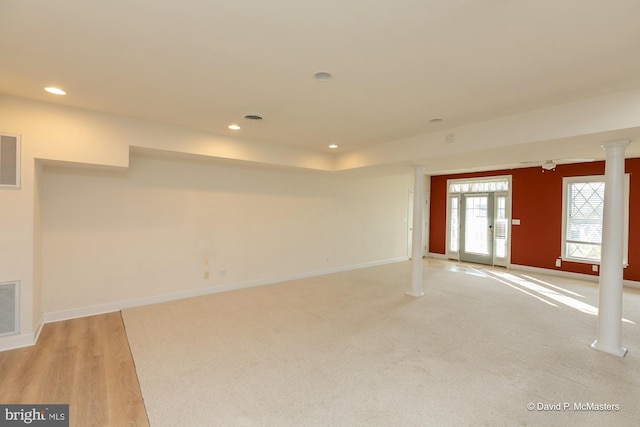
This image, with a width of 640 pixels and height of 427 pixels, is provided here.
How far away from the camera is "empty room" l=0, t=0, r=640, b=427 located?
2.00m

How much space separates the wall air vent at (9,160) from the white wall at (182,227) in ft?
2.32

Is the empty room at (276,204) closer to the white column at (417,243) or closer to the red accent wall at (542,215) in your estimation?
the white column at (417,243)

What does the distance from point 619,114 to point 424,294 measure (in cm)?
350

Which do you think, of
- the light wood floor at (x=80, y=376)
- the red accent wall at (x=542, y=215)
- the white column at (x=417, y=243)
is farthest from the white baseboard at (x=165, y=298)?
the red accent wall at (x=542, y=215)

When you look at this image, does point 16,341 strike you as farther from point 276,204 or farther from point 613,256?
point 613,256

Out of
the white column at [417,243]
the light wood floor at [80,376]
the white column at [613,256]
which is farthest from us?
the white column at [417,243]

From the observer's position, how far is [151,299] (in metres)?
4.57

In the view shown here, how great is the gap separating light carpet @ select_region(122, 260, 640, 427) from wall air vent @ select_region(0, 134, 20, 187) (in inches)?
80.0

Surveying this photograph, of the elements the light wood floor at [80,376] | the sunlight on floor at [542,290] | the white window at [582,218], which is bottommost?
the light wood floor at [80,376]

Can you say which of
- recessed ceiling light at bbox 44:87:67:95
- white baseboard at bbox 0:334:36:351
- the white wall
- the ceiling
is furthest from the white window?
white baseboard at bbox 0:334:36:351

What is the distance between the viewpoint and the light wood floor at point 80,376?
219 cm

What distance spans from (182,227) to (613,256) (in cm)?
565

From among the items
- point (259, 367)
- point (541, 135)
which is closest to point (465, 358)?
point (259, 367)

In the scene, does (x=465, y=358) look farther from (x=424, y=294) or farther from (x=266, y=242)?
(x=266, y=242)
